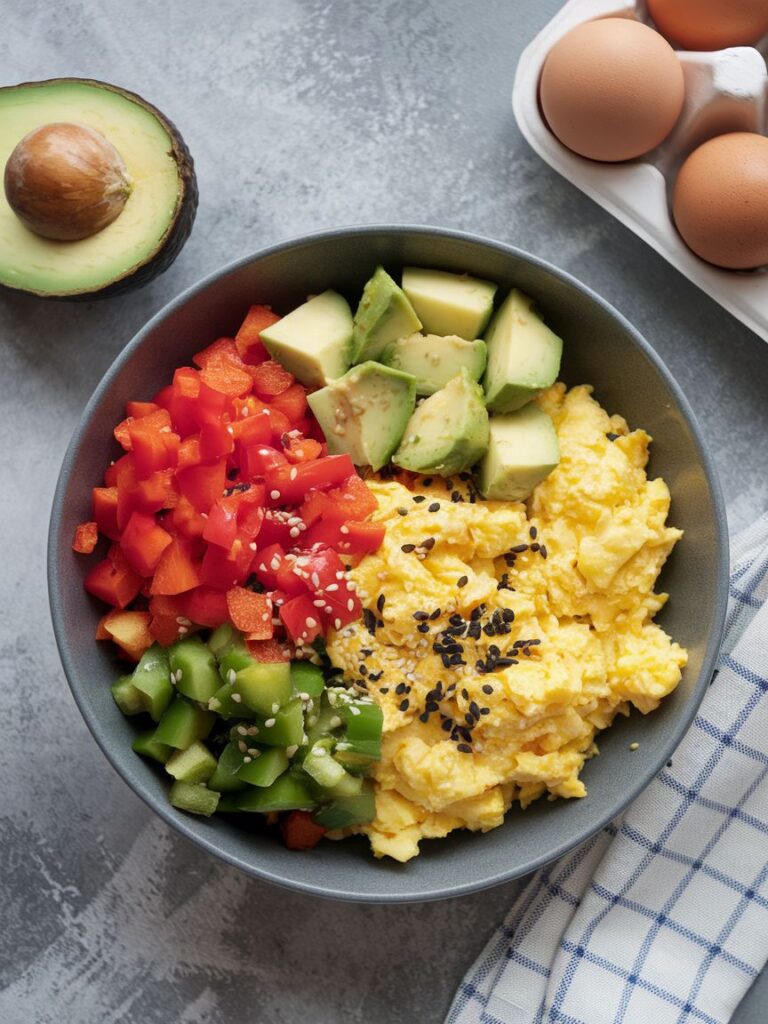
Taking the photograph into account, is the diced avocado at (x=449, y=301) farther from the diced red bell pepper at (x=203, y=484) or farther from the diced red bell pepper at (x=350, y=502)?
the diced red bell pepper at (x=203, y=484)

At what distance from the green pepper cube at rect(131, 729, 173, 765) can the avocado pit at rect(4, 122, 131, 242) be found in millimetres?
1241

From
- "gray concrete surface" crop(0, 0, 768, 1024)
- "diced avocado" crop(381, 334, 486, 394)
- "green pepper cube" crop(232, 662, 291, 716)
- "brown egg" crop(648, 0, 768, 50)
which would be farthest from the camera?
"gray concrete surface" crop(0, 0, 768, 1024)

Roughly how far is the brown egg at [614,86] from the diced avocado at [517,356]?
0.48m

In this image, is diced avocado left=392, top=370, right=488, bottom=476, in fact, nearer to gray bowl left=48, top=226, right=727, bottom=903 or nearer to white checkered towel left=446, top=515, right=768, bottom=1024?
gray bowl left=48, top=226, right=727, bottom=903

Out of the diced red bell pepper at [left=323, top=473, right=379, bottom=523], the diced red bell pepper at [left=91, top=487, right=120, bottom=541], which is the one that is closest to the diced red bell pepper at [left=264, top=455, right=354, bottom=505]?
the diced red bell pepper at [left=323, top=473, right=379, bottom=523]

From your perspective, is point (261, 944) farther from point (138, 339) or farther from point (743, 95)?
point (743, 95)

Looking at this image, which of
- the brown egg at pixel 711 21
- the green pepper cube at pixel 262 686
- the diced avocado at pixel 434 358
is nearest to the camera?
the green pepper cube at pixel 262 686

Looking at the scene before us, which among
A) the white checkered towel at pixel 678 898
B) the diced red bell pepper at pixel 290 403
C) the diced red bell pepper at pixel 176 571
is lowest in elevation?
the white checkered towel at pixel 678 898

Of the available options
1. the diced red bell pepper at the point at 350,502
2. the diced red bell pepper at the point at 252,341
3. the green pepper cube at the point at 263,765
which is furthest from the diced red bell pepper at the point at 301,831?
the diced red bell pepper at the point at 252,341

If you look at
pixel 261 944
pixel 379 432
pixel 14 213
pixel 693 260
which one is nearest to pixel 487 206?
pixel 693 260

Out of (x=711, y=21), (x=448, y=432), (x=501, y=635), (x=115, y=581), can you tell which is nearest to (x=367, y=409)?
(x=448, y=432)

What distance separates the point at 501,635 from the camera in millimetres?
2309

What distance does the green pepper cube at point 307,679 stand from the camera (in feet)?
7.41

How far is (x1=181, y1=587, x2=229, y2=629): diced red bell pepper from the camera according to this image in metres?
2.24
